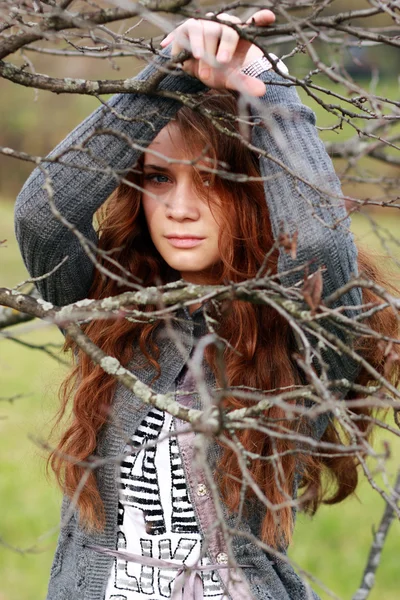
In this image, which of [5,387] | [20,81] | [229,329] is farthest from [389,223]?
[20,81]

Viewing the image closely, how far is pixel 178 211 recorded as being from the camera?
134cm

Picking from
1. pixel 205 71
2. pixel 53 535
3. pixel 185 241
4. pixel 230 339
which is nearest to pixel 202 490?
pixel 230 339

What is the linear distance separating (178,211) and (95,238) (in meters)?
0.23

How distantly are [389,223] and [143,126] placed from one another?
559 centimetres

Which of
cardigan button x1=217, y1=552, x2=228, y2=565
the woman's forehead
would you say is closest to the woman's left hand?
the woman's forehead

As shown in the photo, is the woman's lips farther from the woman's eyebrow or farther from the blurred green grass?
the blurred green grass

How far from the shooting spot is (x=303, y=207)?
129 centimetres

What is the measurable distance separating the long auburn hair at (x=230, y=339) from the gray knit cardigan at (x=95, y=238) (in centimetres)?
4

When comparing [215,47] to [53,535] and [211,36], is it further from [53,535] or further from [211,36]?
[53,535]

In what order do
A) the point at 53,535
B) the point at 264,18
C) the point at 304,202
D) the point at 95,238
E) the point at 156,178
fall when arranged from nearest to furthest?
the point at 264,18, the point at 304,202, the point at 156,178, the point at 95,238, the point at 53,535

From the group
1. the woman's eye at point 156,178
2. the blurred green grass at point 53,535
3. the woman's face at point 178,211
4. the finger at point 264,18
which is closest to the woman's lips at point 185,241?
the woman's face at point 178,211

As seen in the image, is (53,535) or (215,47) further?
(53,535)

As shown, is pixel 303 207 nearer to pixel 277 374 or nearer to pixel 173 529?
pixel 277 374

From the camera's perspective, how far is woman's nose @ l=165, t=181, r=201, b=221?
134 cm
